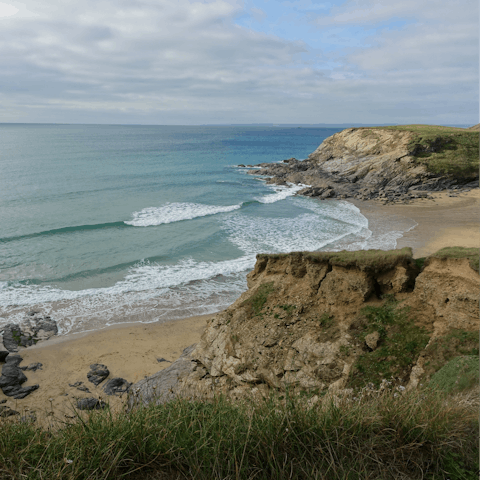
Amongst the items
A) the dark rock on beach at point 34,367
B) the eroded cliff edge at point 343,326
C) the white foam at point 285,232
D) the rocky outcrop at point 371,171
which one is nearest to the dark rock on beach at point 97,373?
the dark rock on beach at point 34,367

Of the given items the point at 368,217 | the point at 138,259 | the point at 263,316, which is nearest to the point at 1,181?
the point at 138,259

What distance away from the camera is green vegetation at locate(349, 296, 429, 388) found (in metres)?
6.66

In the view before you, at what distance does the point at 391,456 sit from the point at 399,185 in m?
44.9

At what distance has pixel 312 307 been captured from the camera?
8.55 meters

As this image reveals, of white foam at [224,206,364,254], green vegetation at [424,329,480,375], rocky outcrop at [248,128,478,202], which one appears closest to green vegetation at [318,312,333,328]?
green vegetation at [424,329,480,375]

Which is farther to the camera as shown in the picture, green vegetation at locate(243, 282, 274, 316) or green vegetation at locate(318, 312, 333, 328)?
green vegetation at locate(243, 282, 274, 316)

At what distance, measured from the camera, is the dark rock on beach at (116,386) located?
11.4 meters

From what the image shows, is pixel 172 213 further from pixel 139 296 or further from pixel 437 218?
pixel 437 218

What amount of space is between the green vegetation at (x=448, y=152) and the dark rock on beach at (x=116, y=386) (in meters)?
44.8

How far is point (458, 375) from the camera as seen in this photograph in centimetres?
549

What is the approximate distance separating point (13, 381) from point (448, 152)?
174ft

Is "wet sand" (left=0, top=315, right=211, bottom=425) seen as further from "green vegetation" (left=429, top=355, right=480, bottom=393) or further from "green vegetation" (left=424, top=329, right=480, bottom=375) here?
"green vegetation" (left=429, top=355, right=480, bottom=393)

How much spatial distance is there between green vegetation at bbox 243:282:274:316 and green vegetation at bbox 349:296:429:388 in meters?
2.54

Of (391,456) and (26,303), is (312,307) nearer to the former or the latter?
(391,456)
